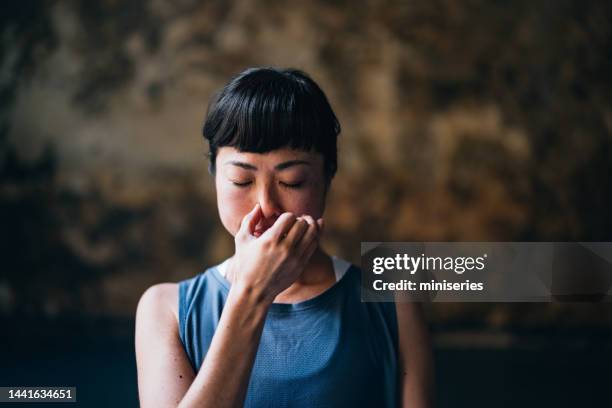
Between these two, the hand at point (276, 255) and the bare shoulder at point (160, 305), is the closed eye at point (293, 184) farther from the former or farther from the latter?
the bare shoulder at point (160, 305)

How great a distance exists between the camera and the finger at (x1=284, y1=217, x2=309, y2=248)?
2.37ft

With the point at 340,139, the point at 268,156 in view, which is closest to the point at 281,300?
the point at 268,156

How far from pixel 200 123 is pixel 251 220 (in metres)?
1.53

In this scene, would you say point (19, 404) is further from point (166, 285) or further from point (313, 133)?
point (313, 133)

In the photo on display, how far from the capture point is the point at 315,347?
0.79 meters

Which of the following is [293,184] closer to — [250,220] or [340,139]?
[250,220]

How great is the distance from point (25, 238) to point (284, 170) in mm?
1669

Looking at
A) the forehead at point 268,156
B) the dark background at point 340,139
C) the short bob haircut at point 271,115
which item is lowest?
the forehead at point 268,156

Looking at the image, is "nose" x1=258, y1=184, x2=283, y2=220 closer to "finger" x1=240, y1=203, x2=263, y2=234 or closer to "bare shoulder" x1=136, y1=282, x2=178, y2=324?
"finger" x1=240, y1=203, x2=263, y2=234

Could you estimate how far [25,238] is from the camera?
2.16m

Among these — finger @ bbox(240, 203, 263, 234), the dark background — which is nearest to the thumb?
finger @ bbox(240, 203, 263, 234)

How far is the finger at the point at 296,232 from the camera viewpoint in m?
0.72

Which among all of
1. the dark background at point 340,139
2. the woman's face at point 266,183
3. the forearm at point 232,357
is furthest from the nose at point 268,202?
the dark background at point 340,139

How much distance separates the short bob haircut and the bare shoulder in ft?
0.62
